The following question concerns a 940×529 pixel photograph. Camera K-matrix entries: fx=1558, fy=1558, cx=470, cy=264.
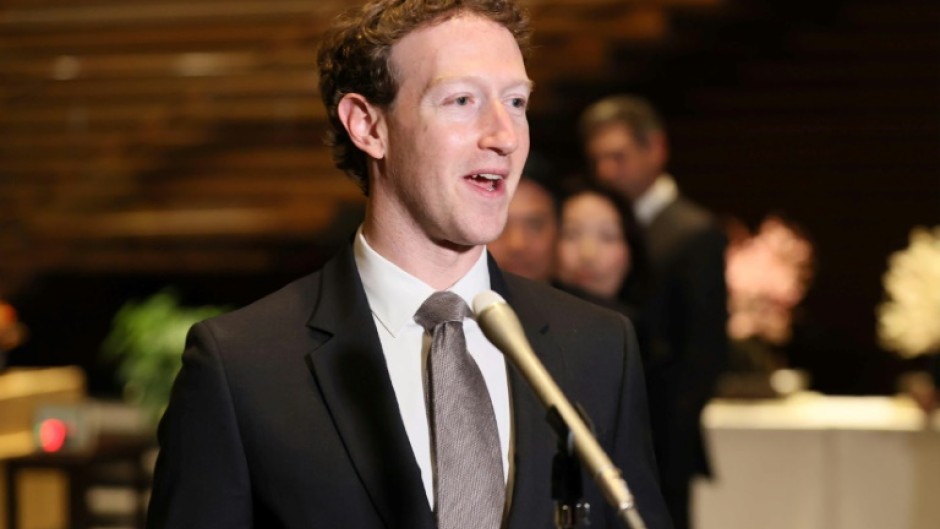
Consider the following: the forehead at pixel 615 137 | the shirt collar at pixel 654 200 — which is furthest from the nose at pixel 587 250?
the forehead at pixel 615 137

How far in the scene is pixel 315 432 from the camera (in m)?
1.69

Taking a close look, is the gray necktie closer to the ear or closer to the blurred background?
the ear

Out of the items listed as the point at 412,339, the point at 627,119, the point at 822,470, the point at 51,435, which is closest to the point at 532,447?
the point at 412,339

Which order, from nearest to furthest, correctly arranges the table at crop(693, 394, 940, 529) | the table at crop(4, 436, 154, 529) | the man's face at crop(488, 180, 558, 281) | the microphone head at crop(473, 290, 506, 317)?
the microphone head at crop(473, 290, 506, 317)
the man's face at crop(488, 180, 558, 281)
the table at crop(4, 436, 154, 529)
the table at crop(693, 394, 940, 529)

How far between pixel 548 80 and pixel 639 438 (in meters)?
5.56

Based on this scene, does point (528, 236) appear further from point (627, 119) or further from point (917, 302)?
point (917, 302)

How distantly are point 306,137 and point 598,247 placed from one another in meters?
4.01

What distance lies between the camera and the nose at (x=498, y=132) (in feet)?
5.48

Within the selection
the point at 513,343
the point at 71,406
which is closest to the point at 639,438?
the point at 513,343

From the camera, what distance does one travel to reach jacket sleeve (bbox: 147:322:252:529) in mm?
1665

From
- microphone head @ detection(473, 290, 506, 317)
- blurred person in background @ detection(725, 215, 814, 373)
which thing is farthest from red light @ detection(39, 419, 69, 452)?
microphone head @ detection(473, 290, 506, 317)

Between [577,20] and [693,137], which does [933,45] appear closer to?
[693,137]

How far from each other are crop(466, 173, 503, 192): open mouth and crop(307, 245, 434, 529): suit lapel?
196 millimetres

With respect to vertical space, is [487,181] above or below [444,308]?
above
